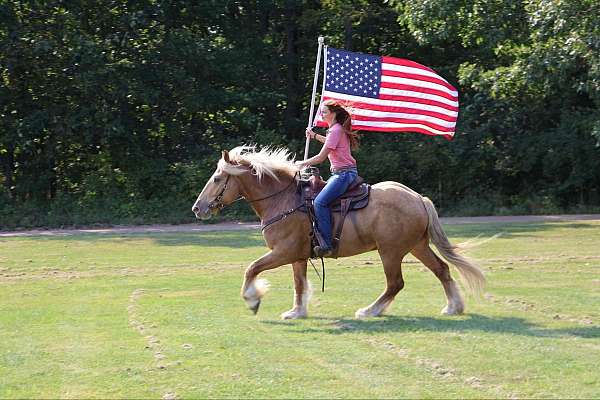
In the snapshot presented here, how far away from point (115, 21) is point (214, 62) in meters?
3.95

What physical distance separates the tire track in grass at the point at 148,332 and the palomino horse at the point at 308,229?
54.7 inches

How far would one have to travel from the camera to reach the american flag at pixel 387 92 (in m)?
15.0

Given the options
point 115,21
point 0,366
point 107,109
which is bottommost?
point 0,366

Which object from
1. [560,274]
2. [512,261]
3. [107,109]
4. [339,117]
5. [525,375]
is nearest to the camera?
[525,375]

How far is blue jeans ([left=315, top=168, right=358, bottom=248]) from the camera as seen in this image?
39.5 feet

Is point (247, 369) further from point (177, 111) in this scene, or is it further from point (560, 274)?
point (177, 111)

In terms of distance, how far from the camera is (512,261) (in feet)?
61.8

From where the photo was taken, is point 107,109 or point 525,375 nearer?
point 525,375

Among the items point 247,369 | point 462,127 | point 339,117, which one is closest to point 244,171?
point 339,117

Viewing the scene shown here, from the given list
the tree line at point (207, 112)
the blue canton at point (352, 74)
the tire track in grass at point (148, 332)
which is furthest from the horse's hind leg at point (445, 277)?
the tree line at point (207, 112)

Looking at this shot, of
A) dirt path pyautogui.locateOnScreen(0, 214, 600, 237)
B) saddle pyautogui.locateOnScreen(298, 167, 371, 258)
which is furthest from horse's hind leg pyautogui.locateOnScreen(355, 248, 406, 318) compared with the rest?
dirt path pyautogui.locateOnScreen(0, 214, 600, 237)

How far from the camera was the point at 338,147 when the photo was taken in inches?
472

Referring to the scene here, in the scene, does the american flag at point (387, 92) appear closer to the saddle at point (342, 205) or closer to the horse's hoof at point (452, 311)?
the saddle at point (342, 205)

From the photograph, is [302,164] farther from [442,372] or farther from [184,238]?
[184,238]
